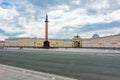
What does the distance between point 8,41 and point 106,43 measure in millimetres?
73989

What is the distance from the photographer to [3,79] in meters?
8.27

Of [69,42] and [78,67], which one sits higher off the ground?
[69,42]

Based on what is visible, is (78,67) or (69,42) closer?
(78,67)

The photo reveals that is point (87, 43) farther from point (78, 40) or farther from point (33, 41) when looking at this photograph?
point (33, 41)

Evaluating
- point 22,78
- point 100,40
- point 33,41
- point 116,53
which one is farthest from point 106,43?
point 22,78

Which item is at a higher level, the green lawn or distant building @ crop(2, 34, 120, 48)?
distant building @ crop(2, 34, 120, 48)

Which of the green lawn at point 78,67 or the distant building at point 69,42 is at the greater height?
the distant building at point 69,42

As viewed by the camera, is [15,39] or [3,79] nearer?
[3,79]

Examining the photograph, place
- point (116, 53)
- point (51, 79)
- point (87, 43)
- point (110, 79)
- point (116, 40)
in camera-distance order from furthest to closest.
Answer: point (87, 43), point (116, 40), point (116, 53), point (110, 79), point (51, 79)

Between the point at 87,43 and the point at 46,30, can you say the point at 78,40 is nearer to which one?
the point at 87,43

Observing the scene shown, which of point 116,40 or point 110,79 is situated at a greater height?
point 116,40

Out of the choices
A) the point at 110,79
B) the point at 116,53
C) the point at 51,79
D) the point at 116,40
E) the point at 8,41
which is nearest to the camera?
the point at 51,79

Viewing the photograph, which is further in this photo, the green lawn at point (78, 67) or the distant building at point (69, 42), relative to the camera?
the distant building at point (69, 42)

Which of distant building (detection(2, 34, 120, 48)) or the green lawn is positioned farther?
distant building (detection(2, 34, 120, 48))
